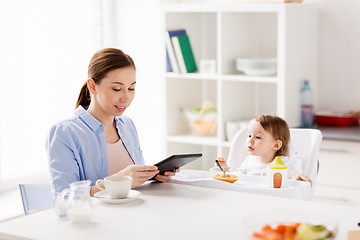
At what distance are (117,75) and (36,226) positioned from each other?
769mm

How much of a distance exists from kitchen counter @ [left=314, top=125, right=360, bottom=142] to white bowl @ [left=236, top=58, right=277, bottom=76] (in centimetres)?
45

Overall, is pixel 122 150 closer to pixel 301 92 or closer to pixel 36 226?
pixel 36 226

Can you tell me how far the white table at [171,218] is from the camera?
1.64 meters

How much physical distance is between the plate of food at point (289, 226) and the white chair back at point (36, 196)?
3.78ft

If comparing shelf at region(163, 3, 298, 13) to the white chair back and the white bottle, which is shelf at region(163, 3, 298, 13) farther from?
the white chair back

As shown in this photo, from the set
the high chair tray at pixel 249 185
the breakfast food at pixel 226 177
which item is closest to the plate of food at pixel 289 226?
the high chair tray at pixel 249 185

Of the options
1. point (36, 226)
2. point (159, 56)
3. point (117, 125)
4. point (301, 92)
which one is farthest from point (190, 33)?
point (36, 226)

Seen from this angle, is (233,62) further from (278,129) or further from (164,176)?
(164,176)

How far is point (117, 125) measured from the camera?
244cm

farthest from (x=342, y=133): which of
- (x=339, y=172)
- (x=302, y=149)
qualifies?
(x=302, y=149)

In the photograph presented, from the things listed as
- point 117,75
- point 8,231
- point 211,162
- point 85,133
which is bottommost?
point 211,162

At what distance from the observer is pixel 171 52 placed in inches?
152

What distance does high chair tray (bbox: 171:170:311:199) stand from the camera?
207cm

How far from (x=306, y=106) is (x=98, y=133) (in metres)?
1.66
